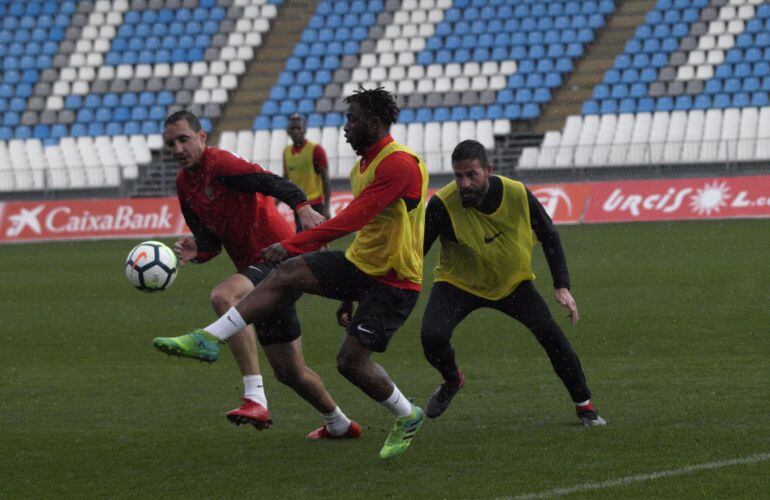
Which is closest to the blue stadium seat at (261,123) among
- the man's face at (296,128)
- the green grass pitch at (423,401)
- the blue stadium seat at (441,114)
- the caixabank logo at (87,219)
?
the blue stadium seat at (441,114)

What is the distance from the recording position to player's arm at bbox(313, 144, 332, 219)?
51.6 feet

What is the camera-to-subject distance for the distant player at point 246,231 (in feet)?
24.5

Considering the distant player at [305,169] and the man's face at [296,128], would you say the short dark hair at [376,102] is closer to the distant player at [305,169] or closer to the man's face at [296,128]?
the man's face at [296,128]

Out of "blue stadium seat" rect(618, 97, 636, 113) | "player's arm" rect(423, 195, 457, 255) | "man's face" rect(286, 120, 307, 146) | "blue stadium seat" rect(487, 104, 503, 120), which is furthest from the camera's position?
"blue stadium seat" rect(487, 104, 503, 120)

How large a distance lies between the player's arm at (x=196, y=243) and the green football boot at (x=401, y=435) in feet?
5.59

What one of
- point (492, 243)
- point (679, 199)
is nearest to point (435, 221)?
point (492, 243)

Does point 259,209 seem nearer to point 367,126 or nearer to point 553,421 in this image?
point 367,126

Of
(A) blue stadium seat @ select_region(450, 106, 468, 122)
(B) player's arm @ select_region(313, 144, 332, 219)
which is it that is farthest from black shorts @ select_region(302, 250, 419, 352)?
(A) blue stadium seat @ select_region(450, 106, 468, 122)

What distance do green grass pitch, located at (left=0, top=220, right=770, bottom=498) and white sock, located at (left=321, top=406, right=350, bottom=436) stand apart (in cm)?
16

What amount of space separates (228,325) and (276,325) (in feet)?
2.69

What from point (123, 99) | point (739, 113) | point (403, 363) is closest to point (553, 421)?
point (403, 363)

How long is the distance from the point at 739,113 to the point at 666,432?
2400cm

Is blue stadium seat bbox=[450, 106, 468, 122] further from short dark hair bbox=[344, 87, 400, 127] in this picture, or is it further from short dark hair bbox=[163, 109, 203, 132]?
short dark hair bbox=[344, 87, 400, 127]

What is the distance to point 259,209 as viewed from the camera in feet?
25.7
